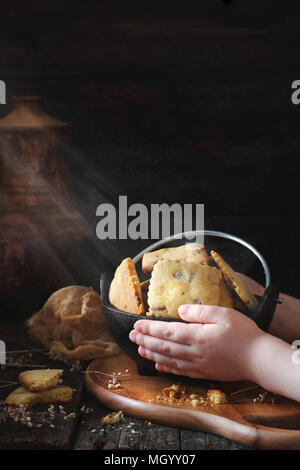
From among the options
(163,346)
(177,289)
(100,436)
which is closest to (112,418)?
(100,436)

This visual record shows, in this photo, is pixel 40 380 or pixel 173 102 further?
pixel 173 102

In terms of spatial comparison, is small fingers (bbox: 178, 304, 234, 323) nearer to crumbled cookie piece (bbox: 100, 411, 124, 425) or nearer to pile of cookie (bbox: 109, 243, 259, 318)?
pile of cookie (bbox: 109, 243, 259, 318)

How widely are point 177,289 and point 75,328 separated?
0.35m

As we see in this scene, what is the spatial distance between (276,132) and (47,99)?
2.20 ft

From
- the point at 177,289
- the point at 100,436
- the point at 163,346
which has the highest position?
the point at 177,289

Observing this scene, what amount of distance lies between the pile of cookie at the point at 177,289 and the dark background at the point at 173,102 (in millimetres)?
505

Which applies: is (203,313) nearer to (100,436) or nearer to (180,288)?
(180,288)

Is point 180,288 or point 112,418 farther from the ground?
point 180,288

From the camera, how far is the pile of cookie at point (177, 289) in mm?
904

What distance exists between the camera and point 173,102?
4.65 feet

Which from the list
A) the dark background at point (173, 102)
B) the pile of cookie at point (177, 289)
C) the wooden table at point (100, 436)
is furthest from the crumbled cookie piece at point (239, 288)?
the dark background at point (173, 102)

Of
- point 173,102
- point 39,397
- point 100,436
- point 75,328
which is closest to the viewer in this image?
point 100,436

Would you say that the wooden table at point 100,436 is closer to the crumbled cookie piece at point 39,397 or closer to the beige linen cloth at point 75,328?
the crumbled cookie piece at point 39,397
